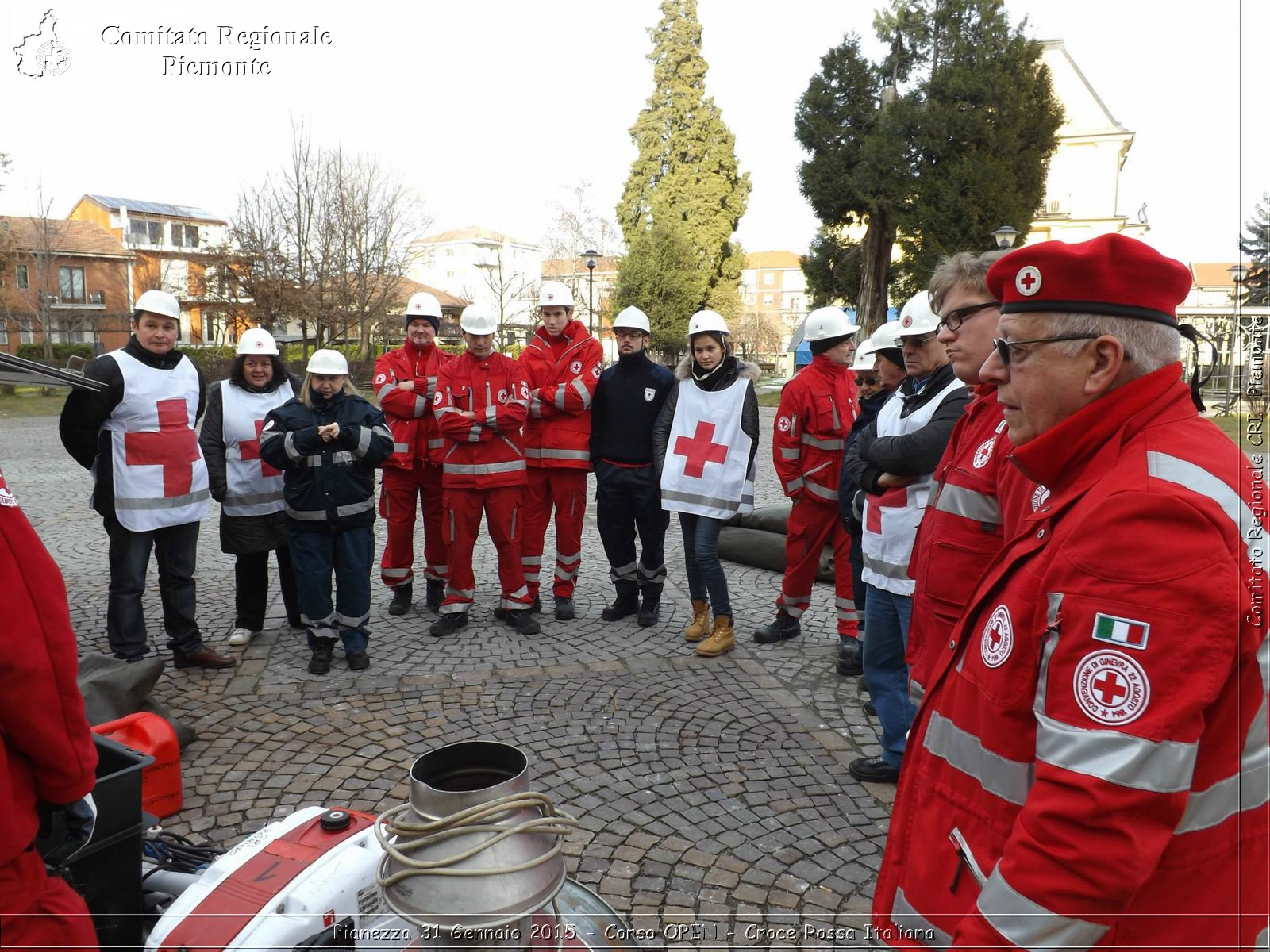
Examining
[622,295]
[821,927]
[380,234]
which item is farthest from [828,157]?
[821,927]

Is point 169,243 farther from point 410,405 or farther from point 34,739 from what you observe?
point 34,739

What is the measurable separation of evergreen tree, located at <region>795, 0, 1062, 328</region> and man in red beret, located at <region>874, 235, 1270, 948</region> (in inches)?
945

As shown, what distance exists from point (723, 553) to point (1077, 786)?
709 cm

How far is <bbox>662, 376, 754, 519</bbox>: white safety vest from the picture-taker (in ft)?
19.3

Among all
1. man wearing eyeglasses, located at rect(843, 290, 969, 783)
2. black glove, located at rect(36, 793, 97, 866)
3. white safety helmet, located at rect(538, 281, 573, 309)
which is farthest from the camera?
white safety helmet, located at rect(538, 281, 573, 309)

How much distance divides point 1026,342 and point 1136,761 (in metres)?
0.73

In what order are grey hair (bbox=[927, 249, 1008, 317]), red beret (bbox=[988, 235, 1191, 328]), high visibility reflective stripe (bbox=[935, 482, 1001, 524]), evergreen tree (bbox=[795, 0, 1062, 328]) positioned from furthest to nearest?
evergreen tree (bbox=[795, 0, 1062, 328]), grey hair (bbox=[927, 249, 1008, 317]), high visibility reflective stripe (bbox=[935, 482, 1001, 524]), red beret (bbox=[988, 235, 1191, 328])

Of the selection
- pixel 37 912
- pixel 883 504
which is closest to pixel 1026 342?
pixel 37 912

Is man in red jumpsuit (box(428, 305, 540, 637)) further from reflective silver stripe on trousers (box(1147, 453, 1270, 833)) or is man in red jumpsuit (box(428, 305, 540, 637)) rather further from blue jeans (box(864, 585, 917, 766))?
reflective silver stripe on trousers (box(1147, 453, 1270, 833))

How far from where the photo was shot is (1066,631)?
1298mm

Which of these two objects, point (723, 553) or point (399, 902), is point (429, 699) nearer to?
point (399, 902)

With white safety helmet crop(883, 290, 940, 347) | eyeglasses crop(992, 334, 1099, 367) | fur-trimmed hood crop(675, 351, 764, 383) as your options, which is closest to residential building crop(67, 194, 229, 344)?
fur-trimmed hood crop(675, 351, 764, 383)

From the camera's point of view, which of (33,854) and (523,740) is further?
(523,740)

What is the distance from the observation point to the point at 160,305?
17.1 feet
